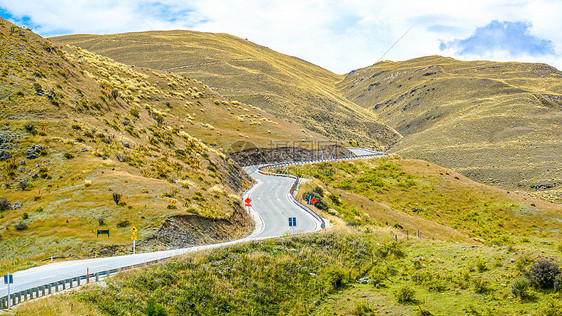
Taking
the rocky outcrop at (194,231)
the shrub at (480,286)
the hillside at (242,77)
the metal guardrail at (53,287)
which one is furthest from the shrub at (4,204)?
the hillside at (242,77)

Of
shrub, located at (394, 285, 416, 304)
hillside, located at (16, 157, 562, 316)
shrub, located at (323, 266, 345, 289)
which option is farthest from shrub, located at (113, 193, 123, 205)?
shrub, located at (394, 285, 416, 304)

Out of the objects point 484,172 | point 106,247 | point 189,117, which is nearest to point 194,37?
point 189,117

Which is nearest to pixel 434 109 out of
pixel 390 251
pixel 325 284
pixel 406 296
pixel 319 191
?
pixel 319 191

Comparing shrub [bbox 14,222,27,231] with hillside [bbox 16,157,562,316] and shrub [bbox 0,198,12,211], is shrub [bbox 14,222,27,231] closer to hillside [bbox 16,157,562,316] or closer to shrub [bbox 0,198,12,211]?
shrub [bbox 0,198,12,211]

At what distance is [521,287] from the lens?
13688 mm

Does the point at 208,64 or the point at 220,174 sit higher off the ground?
the point at 208,64

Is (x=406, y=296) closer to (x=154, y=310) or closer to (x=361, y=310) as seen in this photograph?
(x=361, y=310)

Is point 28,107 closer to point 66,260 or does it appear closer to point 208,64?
point 66,260

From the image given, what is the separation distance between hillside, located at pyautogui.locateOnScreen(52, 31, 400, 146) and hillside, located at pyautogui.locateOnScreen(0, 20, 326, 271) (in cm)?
7484

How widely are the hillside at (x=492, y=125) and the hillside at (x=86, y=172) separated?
2468 inches

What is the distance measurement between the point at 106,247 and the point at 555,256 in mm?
20188

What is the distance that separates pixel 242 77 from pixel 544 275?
135398 millimetres

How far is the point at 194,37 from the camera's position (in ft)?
634

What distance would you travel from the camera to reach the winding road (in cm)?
1359
